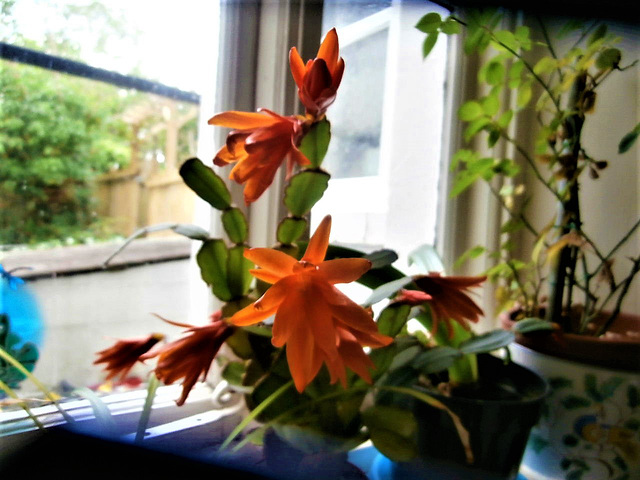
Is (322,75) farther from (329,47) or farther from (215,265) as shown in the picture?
(215,265)

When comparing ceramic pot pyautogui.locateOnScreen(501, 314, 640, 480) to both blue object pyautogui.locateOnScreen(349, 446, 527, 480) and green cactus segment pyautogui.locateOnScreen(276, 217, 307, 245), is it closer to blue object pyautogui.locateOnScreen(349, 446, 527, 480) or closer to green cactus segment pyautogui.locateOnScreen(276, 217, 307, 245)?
blue object pyautogui.locateOnScreen(349, 446, 527, 480)

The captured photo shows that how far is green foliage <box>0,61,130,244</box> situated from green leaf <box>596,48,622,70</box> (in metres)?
0.62

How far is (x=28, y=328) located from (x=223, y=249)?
0.92ft

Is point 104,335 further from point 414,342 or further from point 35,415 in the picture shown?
point 414,342

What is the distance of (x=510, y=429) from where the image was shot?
0.43m

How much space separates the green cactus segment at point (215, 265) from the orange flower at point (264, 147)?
0.27ft

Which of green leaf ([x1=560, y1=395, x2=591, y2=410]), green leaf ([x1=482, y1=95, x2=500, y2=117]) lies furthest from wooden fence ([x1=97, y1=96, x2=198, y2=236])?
green leaf ([x1=560, y1=395, x2=591, y2=410])

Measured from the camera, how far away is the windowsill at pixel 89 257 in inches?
19.8

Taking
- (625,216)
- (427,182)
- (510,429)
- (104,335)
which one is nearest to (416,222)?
(427,182)

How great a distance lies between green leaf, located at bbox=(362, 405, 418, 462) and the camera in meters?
0.38

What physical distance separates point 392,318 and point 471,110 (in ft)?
1.49

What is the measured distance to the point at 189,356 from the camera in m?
0.33

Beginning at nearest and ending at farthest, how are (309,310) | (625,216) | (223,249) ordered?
(309,310) < (223,249) < (625,216)

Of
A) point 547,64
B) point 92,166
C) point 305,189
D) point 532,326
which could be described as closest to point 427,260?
point 532,326
